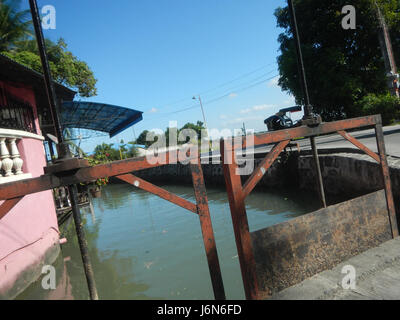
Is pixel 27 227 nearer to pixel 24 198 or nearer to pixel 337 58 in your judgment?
pixel 24 198

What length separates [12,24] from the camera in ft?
45.3

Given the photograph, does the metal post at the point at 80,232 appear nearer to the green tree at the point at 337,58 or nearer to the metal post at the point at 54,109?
the metal post at the point at 54,109

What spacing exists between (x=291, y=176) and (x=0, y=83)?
9.66m

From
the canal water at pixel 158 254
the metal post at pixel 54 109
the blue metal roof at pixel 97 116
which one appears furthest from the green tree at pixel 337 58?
the metal post at pixel 54 109

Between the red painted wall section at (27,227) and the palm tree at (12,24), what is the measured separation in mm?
9349

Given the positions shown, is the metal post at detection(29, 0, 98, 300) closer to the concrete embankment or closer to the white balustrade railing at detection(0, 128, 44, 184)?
the white balustrade railing at detection(0, 128, 44, 184)

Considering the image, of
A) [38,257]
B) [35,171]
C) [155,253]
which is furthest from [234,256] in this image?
[35,171]

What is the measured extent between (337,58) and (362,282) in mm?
18533

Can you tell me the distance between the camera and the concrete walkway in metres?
2.25

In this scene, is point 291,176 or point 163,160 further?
point 291,176

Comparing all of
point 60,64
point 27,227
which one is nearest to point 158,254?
point 27,227

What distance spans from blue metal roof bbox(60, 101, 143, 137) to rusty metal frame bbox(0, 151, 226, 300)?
978 cm

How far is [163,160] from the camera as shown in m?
2.16
